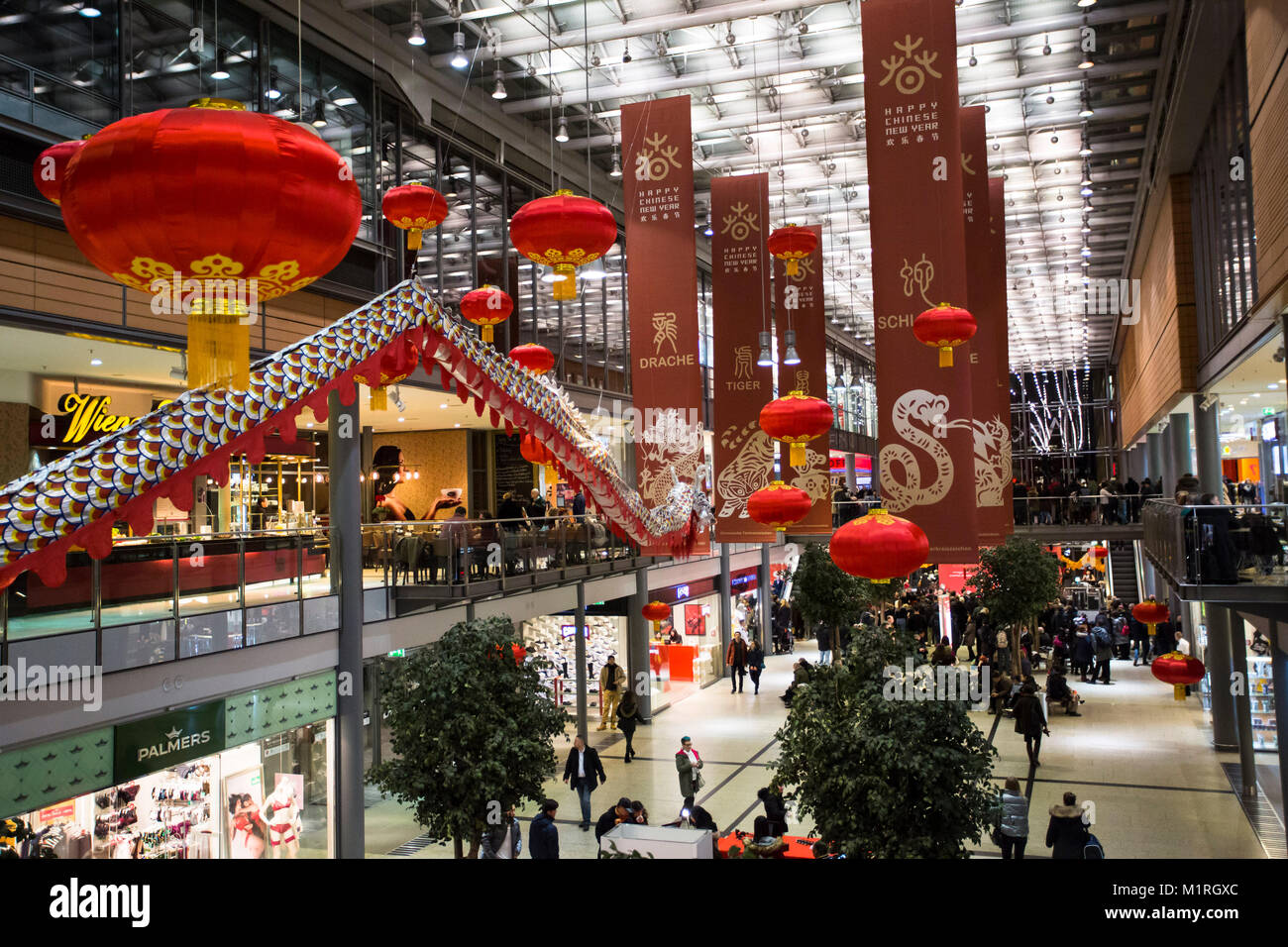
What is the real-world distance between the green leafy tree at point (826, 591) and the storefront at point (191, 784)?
11.4 metres

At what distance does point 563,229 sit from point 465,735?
4786mm

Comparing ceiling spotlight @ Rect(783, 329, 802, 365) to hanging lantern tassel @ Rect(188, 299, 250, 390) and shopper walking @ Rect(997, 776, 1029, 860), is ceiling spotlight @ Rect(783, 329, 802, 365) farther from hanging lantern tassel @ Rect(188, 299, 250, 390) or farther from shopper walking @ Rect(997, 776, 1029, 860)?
hanging lantern tassel @ Rect(188, 299, 250, 390)

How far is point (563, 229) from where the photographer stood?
536 cm

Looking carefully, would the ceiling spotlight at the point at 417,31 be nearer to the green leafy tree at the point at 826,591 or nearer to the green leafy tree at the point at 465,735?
the green leafy tree at the point at 465,735

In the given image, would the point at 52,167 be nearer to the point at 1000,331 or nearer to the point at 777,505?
the point at 777,505

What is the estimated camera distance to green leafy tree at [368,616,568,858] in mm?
8406

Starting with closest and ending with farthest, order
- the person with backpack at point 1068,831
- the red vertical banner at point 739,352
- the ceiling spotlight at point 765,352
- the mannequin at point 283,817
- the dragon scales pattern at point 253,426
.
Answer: the dragon scales pattern at point 253,426, the person with backpack at point 1068,831, the mannequin at point 283,817, the ceiling spotlight at point 765,352, the red vertical banner at point 739,352

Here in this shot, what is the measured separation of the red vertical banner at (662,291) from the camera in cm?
1042

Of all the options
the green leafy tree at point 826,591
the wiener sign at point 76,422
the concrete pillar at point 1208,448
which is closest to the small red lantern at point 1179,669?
the concrete pillar at point 1208,448

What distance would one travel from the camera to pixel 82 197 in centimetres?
251

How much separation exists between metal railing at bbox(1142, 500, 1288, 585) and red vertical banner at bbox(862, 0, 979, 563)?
3523mm

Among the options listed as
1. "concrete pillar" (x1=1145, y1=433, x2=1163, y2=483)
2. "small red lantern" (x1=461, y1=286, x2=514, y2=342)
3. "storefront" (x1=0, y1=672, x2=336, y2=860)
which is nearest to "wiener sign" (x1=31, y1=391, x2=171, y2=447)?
"storefront" (x1=0, y1=672, x2=336, y2=860)

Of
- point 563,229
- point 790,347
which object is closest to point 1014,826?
point 790,347
